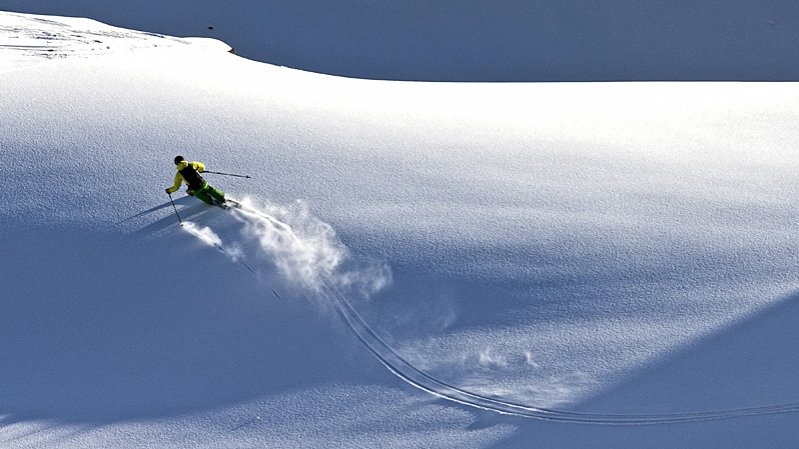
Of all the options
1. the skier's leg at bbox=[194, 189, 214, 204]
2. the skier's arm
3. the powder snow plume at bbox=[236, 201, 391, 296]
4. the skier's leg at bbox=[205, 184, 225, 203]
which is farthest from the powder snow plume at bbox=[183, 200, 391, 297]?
the skier's arm

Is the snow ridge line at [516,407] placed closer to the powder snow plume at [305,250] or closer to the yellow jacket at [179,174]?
the powder snow plume at [305,250]

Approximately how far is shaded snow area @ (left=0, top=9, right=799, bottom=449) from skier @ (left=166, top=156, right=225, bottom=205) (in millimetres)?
200

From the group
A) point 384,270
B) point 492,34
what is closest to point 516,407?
point 384,270

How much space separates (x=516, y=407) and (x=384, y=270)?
223 cm

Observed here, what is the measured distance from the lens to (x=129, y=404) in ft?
30.5

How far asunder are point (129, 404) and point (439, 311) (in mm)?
3236

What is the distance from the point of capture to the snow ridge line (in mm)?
8805

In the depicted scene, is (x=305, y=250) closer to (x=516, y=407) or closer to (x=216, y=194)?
(x=216, y=194)

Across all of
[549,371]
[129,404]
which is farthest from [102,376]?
[549,371]

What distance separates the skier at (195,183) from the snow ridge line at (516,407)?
237 cm

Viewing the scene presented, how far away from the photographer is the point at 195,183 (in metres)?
10.5

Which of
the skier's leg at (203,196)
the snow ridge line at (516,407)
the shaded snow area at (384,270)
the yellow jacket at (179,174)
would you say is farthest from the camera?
the skier's leg at (203,196)

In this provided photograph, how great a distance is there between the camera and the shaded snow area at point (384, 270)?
9.04m

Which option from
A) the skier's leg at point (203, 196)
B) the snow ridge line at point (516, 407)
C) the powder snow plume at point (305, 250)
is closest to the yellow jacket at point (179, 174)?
the skier's leg at point (203, 196)
